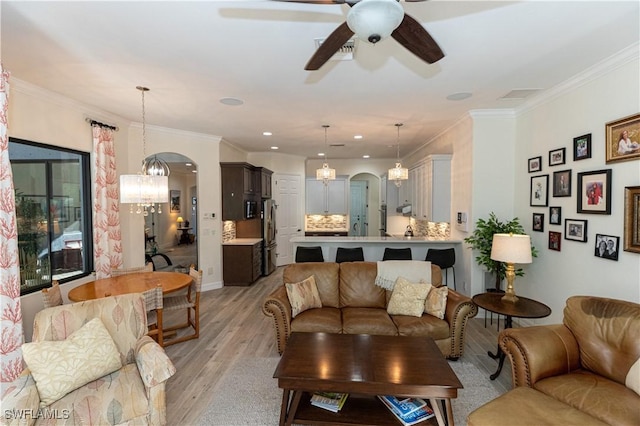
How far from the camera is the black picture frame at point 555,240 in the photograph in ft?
11.1

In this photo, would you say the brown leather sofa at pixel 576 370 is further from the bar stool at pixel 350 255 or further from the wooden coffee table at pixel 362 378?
the bar stool at pixel 350 255

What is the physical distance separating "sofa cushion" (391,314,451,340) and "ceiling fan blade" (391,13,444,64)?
2.44 m

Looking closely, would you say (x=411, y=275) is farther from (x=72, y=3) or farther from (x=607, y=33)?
(x=72, y=3)

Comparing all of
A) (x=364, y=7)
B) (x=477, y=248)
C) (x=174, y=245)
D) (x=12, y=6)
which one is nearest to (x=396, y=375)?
(x=364, y=7)

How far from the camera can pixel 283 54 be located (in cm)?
263

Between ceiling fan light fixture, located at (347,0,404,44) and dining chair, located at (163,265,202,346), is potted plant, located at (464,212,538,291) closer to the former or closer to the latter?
ceiling fan light fixture, located at (347,0,404,44)

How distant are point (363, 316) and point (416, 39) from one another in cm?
264

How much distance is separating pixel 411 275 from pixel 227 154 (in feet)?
15.4

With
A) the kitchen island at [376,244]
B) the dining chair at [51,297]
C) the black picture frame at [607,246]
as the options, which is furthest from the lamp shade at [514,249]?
the dining chair at [51,297]

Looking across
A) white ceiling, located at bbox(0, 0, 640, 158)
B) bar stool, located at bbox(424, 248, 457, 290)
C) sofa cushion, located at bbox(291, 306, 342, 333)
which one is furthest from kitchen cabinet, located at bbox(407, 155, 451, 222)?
sofa cushion, located at bbox(291, 306, 342, 333)

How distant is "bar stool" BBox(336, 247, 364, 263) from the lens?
188 inches

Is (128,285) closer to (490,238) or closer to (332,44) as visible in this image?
(332,44)

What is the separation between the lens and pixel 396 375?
6.68 ft

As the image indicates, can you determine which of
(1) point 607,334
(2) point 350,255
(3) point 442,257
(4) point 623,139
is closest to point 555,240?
(4) point 623,139
